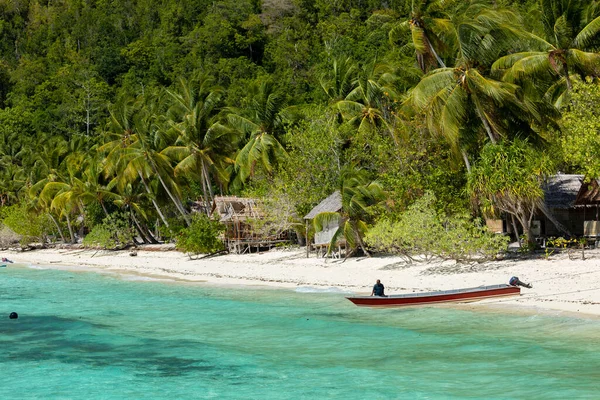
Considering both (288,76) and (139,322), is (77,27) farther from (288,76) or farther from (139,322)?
(139,322)

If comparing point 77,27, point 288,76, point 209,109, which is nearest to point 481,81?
point 209,109

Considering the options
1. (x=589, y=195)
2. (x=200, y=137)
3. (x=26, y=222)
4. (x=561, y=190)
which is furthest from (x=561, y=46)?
(x=26, y=222)

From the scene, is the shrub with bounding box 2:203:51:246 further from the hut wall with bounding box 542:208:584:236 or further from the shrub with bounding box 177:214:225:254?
the hut wall with bounding box 542:208:584:236

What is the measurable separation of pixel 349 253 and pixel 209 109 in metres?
15.0

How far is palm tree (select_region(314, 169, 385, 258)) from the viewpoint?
28125 mm

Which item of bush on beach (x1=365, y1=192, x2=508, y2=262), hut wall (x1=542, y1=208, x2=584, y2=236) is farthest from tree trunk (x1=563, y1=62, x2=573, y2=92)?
bush on beach (x1=365, y1=192, x2=508, y2=262)

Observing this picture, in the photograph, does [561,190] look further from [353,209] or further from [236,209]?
[236,209]

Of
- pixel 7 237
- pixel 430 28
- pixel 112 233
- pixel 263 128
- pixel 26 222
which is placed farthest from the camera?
pixel 7 237

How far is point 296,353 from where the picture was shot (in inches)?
607

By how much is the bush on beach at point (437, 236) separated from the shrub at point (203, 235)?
13069 millimetres

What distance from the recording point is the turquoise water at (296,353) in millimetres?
12547

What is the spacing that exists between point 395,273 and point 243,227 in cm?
1392

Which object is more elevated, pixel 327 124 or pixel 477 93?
pixel 327 124

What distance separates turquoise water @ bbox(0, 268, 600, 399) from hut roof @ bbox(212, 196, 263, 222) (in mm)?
14083
